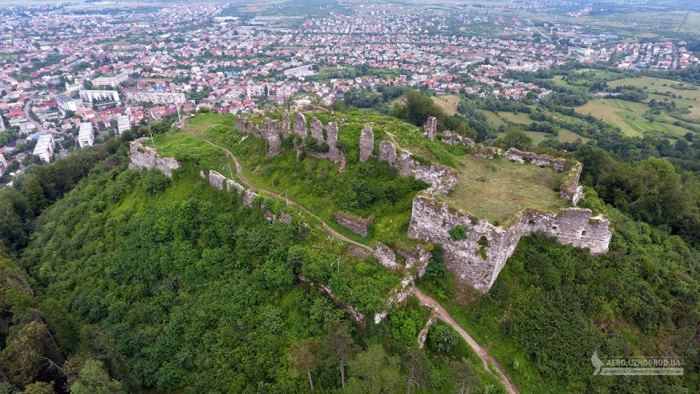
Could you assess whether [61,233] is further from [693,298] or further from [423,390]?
[693,298]

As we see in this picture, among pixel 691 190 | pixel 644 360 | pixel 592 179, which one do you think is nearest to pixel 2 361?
pixel 644 360

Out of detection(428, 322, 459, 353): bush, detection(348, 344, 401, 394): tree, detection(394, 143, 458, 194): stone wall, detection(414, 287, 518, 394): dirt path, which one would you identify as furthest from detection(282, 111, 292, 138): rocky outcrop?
detection(348, 344, 401, 394): tree

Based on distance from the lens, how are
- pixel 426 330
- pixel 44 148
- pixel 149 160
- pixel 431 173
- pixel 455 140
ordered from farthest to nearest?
pixel 44 148
pixel 149 160
pixel 455 140
pixel 431 173
pixel 426 330

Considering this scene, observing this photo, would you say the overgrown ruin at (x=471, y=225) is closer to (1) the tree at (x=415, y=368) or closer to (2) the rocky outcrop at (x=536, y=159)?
(2) the rocky outcrop at (x=536, y=159)

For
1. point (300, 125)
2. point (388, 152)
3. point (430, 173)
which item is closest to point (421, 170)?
point (430, 173)

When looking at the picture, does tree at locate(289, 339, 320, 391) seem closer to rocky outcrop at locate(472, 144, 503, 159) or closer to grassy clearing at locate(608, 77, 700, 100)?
rocky outcrop at locate(472, 144, 503, 159)

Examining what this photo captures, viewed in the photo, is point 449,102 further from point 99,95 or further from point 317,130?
point 99,95
